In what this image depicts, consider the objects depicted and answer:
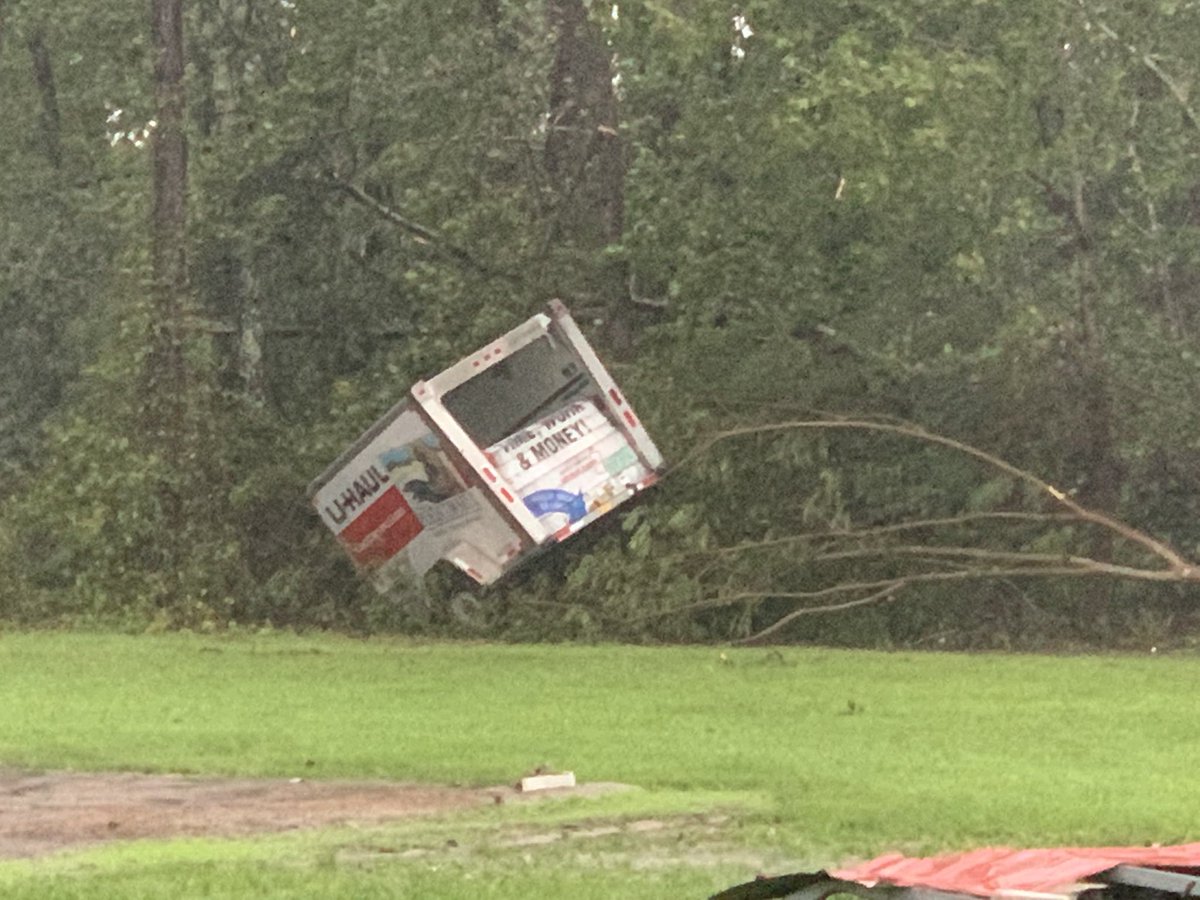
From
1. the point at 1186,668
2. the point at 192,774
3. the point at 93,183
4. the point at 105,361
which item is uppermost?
the point at 93,183

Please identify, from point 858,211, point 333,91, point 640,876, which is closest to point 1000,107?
point 858,211

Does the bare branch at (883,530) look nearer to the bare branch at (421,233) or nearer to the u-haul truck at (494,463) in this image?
the u-haul truck at (494,463)

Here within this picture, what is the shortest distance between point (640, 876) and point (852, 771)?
3.38m

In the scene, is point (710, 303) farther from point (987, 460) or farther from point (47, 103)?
point (47, 103)

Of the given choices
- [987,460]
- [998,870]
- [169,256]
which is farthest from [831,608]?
[998,870]

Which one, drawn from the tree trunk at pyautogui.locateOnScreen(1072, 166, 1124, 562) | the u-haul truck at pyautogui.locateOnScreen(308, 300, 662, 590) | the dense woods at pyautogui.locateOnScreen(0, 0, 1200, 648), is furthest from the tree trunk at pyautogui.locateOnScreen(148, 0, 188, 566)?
the tree trunk at pyautogui.locateOnScreen(1072, 166, 1124, 562)

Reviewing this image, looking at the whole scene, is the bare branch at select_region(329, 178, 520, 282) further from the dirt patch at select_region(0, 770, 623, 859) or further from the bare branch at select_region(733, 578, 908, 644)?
the dirt patch at select_region(0, 770, 623, 859)

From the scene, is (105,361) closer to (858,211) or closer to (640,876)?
(858,211)

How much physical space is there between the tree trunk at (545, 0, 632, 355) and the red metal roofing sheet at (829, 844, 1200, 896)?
17275mm

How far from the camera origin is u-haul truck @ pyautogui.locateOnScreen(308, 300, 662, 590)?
2059 centimetres

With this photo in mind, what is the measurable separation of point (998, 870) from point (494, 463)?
16.0 m

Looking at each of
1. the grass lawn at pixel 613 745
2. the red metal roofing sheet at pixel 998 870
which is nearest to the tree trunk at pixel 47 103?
the grass lawn at pixel 613 745

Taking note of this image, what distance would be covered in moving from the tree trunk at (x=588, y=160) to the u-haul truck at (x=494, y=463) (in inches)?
39.7

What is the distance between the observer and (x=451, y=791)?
11.4 m
